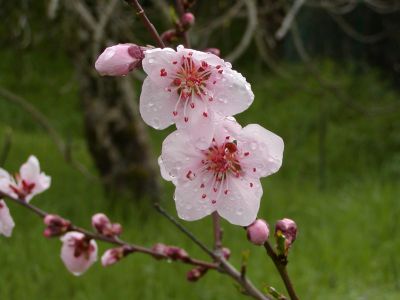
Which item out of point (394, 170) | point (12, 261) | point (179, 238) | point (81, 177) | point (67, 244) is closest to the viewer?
point (67, 244)

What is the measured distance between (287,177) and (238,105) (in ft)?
16.4

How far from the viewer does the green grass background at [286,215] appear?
339 centimetres

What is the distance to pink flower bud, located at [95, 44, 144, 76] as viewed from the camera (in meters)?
0.99

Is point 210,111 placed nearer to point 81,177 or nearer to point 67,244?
point 67,244

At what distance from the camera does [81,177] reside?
526cm

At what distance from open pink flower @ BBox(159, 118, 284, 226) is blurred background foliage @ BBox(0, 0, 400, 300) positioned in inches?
13.9

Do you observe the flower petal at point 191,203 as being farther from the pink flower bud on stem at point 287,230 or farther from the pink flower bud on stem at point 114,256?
the pink flower bud on stem at point 114,256

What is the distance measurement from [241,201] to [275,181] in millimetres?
4662

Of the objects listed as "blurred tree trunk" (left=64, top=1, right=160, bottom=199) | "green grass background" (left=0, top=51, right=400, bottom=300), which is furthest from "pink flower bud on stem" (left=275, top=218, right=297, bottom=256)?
"blurred tree trunk" (left=64, top=1, right=160, bottom=199)

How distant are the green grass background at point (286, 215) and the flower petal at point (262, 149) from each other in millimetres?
1725

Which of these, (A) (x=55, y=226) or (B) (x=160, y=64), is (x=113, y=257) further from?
(B) (x=160, y=64)

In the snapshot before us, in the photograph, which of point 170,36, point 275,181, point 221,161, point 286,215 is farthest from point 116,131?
point 221,161

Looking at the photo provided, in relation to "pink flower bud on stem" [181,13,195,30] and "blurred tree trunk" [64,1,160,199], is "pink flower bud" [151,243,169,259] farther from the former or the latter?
"blurred tree trunk" [64,1,160,199]

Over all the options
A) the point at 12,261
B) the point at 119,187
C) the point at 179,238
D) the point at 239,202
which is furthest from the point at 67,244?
the point at 119,187
